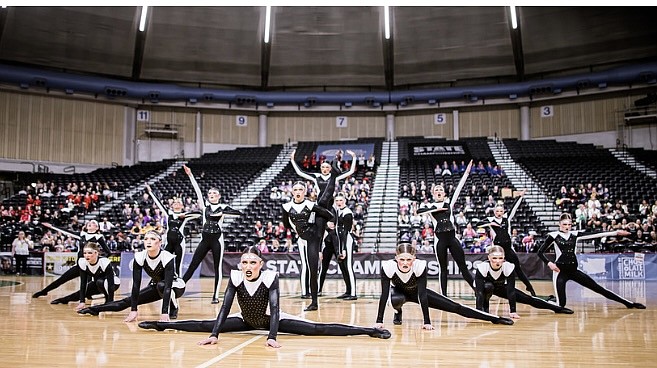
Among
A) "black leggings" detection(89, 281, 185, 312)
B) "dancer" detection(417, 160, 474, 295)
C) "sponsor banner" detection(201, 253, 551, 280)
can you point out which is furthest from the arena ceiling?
"black leggings" detection(89, 281, 185, 312)

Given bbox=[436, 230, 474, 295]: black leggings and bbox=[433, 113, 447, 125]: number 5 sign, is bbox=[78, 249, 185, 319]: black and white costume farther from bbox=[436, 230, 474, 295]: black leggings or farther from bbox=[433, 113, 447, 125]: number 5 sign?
bbox=[433, 113, 447, 125]: number 5 sign

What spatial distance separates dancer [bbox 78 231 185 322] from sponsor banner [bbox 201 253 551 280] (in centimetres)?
886

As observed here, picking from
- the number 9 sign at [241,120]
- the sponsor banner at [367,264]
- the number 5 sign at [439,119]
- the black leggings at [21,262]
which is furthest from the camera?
the number 9 sign at [241,120]

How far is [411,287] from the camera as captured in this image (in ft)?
21.5

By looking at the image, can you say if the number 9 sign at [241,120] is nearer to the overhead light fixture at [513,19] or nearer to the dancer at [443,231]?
the overhead light fixture at [513,19]

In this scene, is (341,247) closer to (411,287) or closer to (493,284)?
(493,284)

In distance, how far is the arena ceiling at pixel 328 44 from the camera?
94.1 feet

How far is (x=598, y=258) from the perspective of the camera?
1596 cm

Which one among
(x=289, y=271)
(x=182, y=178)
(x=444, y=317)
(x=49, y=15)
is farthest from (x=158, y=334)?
(x=49, y=15)

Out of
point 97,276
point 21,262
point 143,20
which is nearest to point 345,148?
point 143,20

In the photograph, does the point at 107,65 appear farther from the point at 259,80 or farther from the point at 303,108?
the point at 303,108

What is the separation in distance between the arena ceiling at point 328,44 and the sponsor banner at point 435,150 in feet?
17.7

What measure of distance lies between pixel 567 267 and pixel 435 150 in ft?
68.0

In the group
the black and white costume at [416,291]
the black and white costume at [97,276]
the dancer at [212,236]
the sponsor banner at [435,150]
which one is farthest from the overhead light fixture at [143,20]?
the black and white costume at [416,291]
